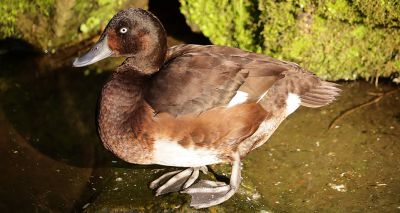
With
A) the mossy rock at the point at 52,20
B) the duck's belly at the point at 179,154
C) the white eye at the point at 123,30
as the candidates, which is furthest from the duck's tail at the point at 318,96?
the mossy rock at the point at 52,20

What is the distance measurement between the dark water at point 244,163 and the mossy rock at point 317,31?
8.6 inches

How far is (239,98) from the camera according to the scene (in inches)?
129

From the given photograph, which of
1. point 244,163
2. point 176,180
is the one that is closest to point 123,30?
point 176,180

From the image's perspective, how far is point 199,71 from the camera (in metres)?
3.27

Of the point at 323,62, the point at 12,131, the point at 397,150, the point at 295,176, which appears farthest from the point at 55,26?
the point at 397,150

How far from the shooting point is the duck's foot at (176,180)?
354cm

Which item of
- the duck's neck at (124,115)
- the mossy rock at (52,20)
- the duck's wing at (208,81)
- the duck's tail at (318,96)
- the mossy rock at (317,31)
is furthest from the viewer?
the mossy rock at (52,20)

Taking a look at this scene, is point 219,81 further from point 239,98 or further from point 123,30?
point 123,30

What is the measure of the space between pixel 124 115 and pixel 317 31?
182 centimetres

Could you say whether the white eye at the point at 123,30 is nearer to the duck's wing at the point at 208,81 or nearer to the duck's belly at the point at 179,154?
the duck's wing at the point at 208,81

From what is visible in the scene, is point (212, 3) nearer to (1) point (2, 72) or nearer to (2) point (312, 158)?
(2) point (312, 158)

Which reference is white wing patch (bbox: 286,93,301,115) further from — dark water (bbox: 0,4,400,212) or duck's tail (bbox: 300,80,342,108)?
dark water (bbox: 0,4,400,212)

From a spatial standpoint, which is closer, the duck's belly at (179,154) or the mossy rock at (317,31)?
the duck's belly at (179,154)

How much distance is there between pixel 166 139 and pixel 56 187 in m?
1.12
